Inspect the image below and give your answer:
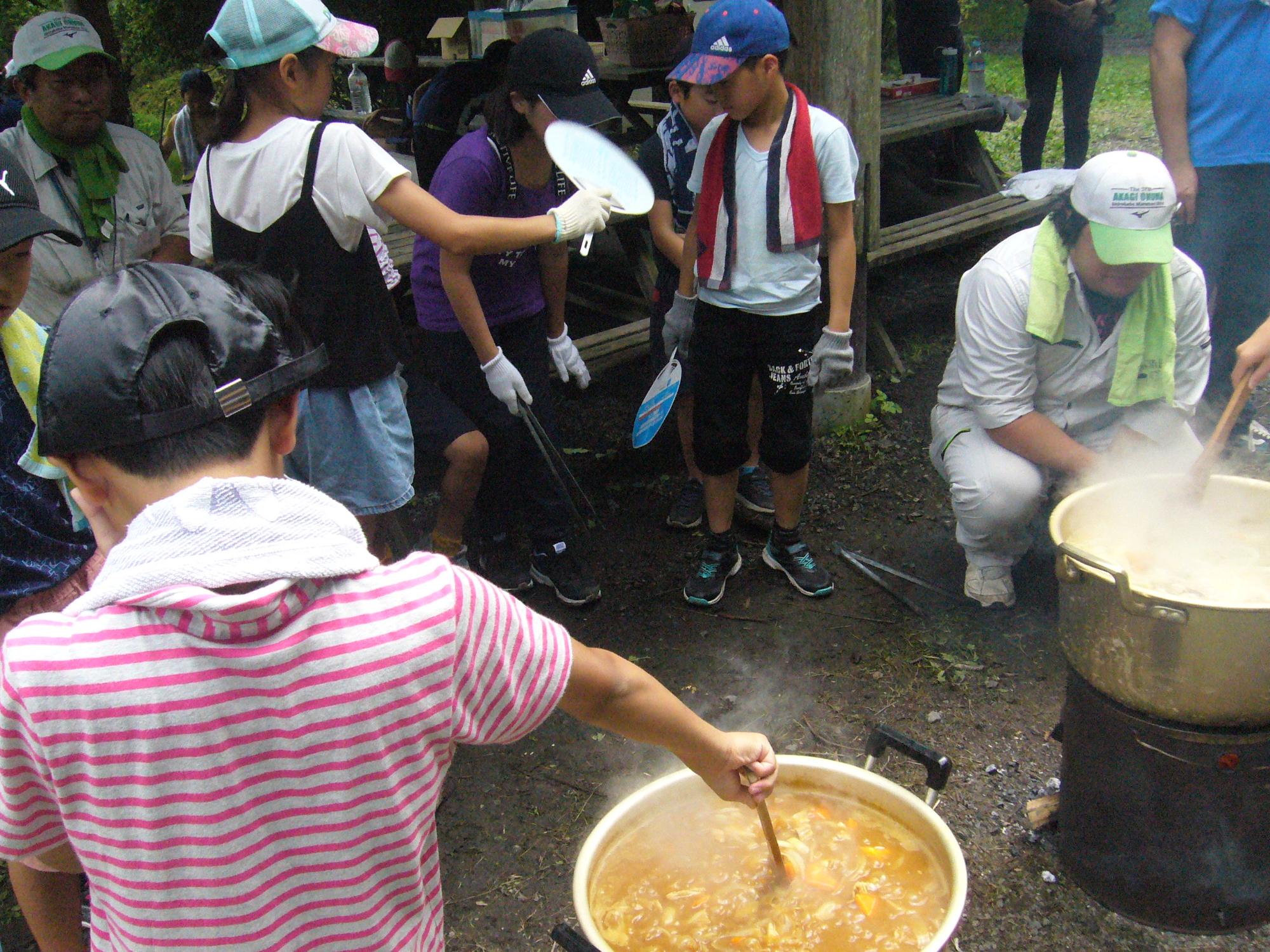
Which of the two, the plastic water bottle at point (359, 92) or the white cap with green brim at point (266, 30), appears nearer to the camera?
the white cap with green brim at point (266, 30)

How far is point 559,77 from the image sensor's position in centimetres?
312

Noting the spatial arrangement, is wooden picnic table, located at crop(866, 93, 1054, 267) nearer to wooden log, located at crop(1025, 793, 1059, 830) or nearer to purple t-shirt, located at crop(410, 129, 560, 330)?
purple t-shirt, located at crop(410, 129, 560, 330)

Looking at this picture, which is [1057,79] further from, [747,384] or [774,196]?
[747,384]

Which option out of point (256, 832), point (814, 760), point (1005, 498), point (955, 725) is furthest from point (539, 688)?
point (1005, 498)

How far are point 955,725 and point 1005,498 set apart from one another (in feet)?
2.71

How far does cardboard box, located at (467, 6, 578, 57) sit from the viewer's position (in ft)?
18.8

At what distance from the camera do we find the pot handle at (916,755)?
1715 mm

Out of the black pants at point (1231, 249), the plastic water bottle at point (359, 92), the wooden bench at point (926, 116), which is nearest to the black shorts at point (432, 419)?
the black pants at point (1231, 249)

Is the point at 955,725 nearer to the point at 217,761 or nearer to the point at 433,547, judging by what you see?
the point at 433,547

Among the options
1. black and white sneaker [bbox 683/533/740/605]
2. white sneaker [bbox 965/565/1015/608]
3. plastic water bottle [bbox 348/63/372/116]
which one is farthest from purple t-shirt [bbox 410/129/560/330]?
plastic water bottle [bbox 348/63/372/116]

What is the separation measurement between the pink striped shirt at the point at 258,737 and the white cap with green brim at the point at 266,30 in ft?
6.23

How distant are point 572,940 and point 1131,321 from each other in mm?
2749

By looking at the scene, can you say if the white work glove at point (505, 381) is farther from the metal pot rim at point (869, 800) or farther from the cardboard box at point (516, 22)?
the cardboard box at point (516, 22)

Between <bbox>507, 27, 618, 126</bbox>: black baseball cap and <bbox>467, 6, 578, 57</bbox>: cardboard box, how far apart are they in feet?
8.39
